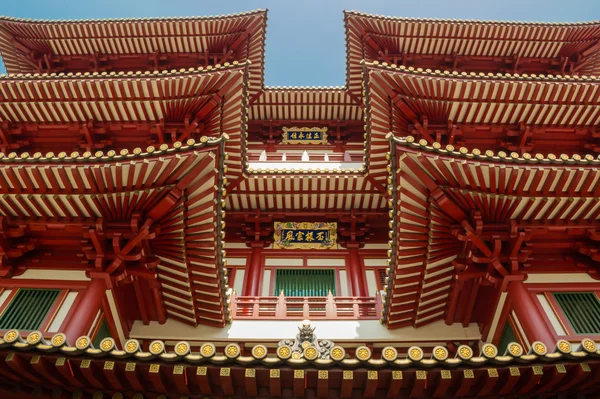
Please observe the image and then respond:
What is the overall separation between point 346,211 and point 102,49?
1246 cm

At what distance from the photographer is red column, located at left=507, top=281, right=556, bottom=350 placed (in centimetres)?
957

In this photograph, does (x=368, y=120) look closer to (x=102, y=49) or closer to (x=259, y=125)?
(x=259, y=125)

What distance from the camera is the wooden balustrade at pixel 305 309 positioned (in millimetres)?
12734

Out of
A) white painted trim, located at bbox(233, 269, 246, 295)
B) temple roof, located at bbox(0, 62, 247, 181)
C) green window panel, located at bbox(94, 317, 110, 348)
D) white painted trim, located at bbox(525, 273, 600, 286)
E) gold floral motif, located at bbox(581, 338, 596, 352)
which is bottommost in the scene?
white painted trim, located at bbox(233, 269, 246, 295)

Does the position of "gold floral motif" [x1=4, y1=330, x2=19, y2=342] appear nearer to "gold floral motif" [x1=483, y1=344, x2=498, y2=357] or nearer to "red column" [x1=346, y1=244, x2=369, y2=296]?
"gold floral motif" [x1=483, y1=344, x2=498, y2=357]

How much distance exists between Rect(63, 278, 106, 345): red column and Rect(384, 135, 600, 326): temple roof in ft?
19.9

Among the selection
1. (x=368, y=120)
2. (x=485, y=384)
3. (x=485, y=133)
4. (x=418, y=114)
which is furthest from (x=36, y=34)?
(x=485, y=384)

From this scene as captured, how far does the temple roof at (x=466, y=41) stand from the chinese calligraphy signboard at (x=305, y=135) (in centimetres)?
223

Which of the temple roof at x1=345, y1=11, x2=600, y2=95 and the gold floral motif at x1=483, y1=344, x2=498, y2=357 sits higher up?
the temple roof at x1=345, y1=11, x2=600, y2=95

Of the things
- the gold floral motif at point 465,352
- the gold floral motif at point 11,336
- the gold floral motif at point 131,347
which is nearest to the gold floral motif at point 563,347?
the gold floral motif at point 465,352

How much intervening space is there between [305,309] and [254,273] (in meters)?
2.58

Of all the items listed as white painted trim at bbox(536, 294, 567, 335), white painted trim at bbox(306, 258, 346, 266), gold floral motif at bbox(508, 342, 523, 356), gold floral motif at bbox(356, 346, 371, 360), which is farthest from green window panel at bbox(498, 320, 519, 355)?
white painted trim at bbox(306, 258, 346, 266)

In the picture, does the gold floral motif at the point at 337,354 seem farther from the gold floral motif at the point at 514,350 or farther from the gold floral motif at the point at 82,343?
the gold floral motif at the point at 82,343

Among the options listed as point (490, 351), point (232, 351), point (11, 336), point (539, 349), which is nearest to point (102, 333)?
point (11, 336)
